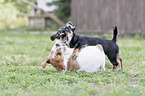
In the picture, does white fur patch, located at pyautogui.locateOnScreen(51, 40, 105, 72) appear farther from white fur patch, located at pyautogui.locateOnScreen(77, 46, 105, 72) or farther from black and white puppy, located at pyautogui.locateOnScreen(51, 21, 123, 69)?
black and white puppy, located at pyautogui.locateOnScreen(51, 21, 123, 69)

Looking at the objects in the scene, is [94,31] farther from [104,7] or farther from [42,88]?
[42,88]

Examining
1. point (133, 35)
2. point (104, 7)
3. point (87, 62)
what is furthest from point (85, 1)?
point (87, 62)

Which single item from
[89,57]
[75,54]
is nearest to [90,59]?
[89,57]

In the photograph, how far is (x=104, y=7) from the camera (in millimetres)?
12578

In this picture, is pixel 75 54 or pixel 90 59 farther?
pixel 75 54

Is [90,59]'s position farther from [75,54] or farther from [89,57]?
[75,54]

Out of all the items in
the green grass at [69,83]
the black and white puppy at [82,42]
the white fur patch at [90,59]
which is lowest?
the green grass at [69,83]

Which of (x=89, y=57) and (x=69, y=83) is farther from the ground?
(x=89, y=57)

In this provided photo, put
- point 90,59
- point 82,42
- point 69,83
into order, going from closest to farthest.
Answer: point 69,83 < point 90,59 < point 82,42

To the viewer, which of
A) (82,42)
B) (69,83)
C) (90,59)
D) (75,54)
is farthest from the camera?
(82,42)

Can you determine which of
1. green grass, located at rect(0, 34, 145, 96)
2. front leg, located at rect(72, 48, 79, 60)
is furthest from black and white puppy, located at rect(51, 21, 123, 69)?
green grass, located at rect(0, 34, 145, 96)

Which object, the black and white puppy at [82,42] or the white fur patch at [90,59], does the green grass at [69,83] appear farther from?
the black and white puppy at [82,42]

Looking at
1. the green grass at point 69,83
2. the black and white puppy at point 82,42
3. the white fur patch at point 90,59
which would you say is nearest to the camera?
the green grass at point 69,83

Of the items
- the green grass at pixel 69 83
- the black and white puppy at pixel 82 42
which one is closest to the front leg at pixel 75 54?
the black and white puppy at pixel 82 42
